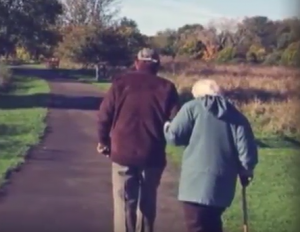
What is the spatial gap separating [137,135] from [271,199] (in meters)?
4.75

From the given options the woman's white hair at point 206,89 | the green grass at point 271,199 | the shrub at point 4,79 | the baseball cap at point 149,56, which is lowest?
the shrub at point 4,79

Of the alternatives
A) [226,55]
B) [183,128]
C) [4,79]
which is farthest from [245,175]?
[4,79]

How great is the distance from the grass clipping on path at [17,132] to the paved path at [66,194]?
0.87 feet

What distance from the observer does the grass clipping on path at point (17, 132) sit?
16.3 m

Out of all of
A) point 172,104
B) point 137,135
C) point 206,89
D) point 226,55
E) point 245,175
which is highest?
point 206,89

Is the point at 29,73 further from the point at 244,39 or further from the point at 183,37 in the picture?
the point at 244,39

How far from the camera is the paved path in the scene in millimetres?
9977

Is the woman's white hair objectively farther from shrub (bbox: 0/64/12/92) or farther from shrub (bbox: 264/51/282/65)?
shrub (bbox: 0/64/12/92)

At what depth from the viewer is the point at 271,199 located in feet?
40.0

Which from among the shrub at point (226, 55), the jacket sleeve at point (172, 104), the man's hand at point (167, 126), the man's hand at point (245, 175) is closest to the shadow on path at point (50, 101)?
the shrub at point (226, 55)

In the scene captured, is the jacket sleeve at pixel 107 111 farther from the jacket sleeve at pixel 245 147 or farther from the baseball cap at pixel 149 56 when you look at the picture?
the jacket sleeve at pixel 245 147

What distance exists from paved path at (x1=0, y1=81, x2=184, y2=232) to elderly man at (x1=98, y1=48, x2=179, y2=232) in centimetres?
164

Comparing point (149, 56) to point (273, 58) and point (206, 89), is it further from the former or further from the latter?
point (273, 58)

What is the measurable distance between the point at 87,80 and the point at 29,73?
39.1ft
